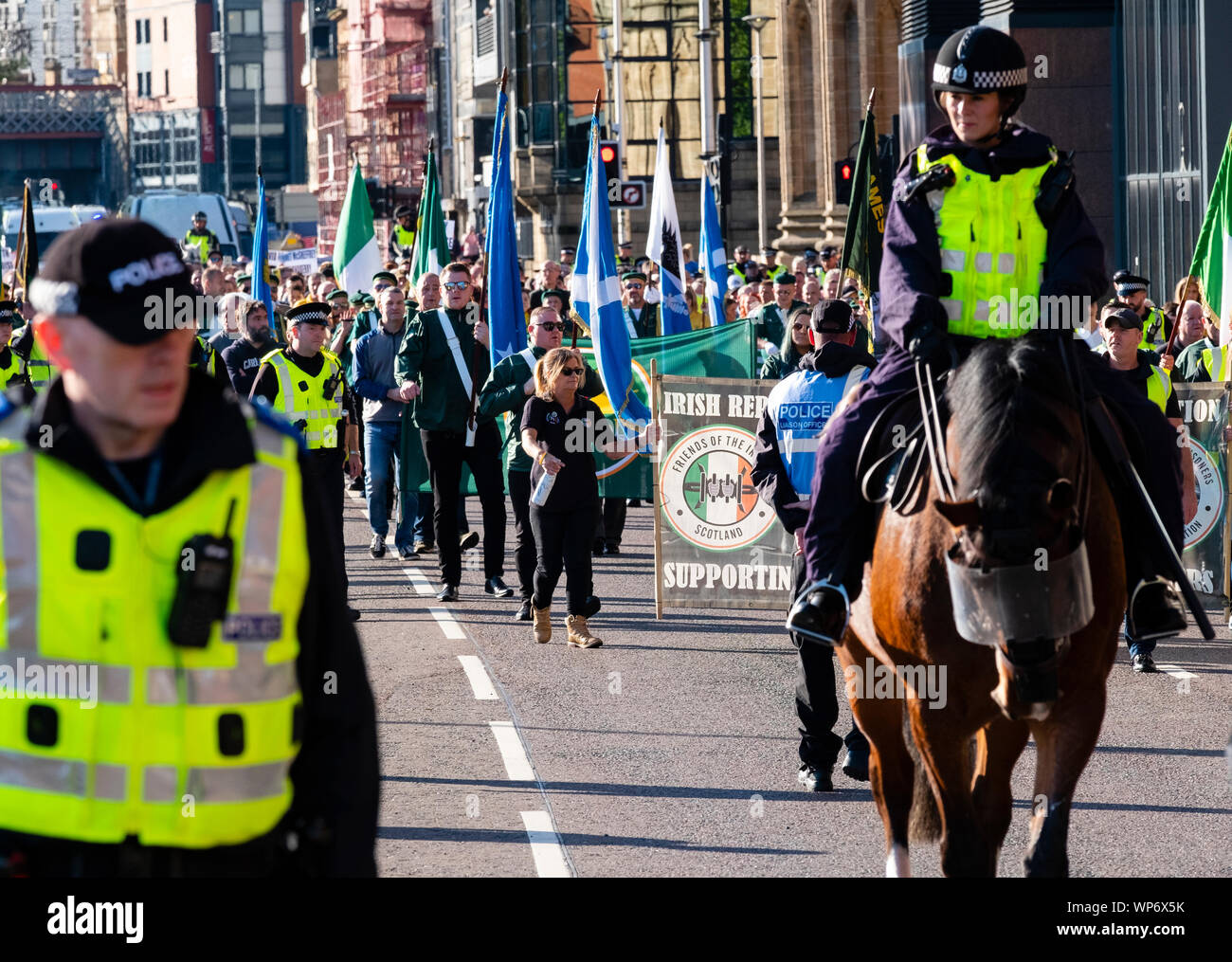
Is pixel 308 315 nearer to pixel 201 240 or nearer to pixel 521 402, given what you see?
pixel 521 402

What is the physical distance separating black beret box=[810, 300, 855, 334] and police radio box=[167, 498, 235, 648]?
597 centimetres

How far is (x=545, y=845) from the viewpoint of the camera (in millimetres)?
7707

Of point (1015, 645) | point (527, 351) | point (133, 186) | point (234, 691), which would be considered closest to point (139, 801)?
point (234, 691)

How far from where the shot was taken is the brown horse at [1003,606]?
5.46 metres

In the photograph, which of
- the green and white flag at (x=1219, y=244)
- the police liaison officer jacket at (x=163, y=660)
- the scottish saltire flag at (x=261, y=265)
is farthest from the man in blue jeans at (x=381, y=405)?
the police liaison officer jacket at (x=163, y=660)

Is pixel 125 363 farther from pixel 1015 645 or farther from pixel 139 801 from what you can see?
pixel 1015 645

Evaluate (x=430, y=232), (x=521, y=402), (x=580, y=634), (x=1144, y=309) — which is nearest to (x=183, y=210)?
(x=430, y=232)

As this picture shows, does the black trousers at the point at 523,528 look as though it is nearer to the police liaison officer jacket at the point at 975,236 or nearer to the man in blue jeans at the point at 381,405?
the man in blue jeans at the point at 381,405

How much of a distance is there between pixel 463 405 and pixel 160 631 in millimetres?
11687

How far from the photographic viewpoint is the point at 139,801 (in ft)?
10.9

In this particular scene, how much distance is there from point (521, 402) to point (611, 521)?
3.86 meters

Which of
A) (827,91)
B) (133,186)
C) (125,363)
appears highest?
(133,186)

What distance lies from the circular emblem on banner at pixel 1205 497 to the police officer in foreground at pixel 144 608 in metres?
10.2

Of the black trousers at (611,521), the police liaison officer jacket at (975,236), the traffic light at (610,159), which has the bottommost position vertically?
the black trousers at (611,521)
